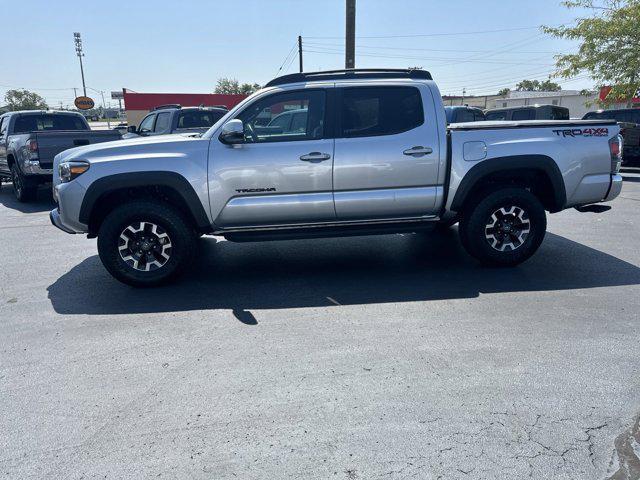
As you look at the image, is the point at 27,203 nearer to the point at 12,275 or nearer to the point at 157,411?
the point at 12,275

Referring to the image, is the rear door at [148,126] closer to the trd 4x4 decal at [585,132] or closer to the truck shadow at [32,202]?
the truck shadow at [32,202]

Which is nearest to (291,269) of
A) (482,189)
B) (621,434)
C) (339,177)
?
(339,177)

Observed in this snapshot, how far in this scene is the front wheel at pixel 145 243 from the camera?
4883 millimetres

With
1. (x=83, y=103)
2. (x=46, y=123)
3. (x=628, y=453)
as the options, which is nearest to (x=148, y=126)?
(x=46, y=123)

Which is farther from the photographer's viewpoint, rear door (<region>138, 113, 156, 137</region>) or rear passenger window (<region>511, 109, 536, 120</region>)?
rear passenger window (<region>511, 109, 536, 120</region>)

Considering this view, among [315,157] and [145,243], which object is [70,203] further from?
[315,157]

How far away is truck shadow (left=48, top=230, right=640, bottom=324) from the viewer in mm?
4672

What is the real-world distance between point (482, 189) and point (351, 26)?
12671 millimetres

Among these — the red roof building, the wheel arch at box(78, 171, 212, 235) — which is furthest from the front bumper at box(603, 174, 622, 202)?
the red roof building

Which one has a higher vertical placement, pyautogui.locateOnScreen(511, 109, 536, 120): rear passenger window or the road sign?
the road sign

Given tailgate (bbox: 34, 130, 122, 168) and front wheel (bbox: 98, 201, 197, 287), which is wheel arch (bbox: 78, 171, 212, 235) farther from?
tailgate (bbox: 34, 130, 122, 168)

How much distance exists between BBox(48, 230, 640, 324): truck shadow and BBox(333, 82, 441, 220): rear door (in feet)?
2.48

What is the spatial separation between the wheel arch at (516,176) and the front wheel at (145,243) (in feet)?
9.65

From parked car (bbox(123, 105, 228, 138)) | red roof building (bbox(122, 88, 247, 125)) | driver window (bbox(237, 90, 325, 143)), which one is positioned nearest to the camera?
driver window (bbox(237, 90, 325, 143))
